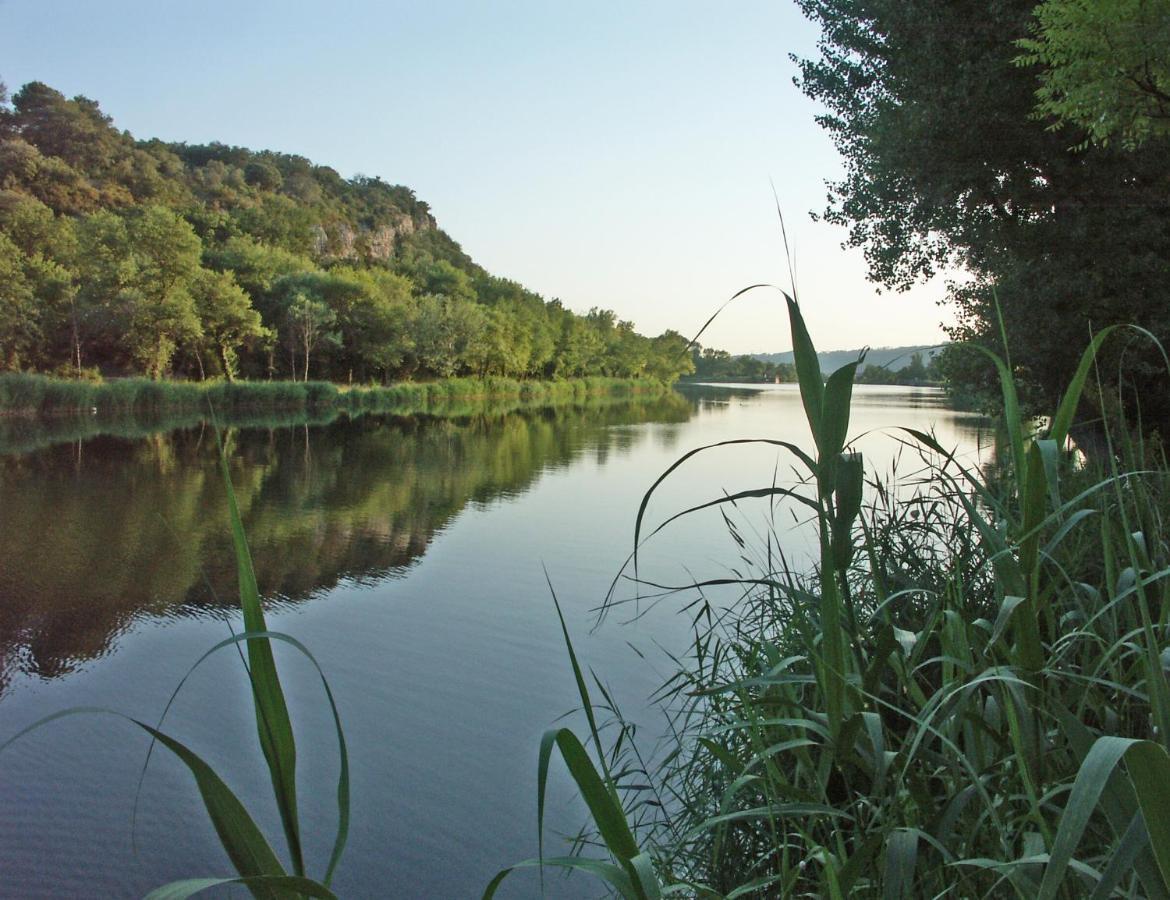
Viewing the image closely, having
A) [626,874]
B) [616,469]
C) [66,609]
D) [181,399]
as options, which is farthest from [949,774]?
[181,399]

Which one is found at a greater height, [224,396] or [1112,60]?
[1112,60]

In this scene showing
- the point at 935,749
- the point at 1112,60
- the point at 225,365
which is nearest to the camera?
the point at 935,749

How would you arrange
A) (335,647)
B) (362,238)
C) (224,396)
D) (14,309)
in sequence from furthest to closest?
(362,238), (224,396), (14,309), (335,647)

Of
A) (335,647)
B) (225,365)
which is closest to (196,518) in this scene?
(335,647)

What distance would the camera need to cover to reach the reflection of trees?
7.22m

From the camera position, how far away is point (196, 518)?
11.1 m

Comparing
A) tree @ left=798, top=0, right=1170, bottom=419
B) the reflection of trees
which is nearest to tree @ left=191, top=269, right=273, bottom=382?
the reflection of trees

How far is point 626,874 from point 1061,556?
2.53m

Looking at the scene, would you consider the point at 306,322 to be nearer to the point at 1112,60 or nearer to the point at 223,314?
the point at 223,314

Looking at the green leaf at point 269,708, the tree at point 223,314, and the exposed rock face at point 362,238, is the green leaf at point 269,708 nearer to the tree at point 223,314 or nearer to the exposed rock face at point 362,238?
the tree at point 223,314

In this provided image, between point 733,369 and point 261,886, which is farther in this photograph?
A: point 733,369

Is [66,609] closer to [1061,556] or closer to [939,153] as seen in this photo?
[1061,556]

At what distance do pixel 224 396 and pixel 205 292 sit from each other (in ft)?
22.5

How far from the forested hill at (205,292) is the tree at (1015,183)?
12066 millimetres
